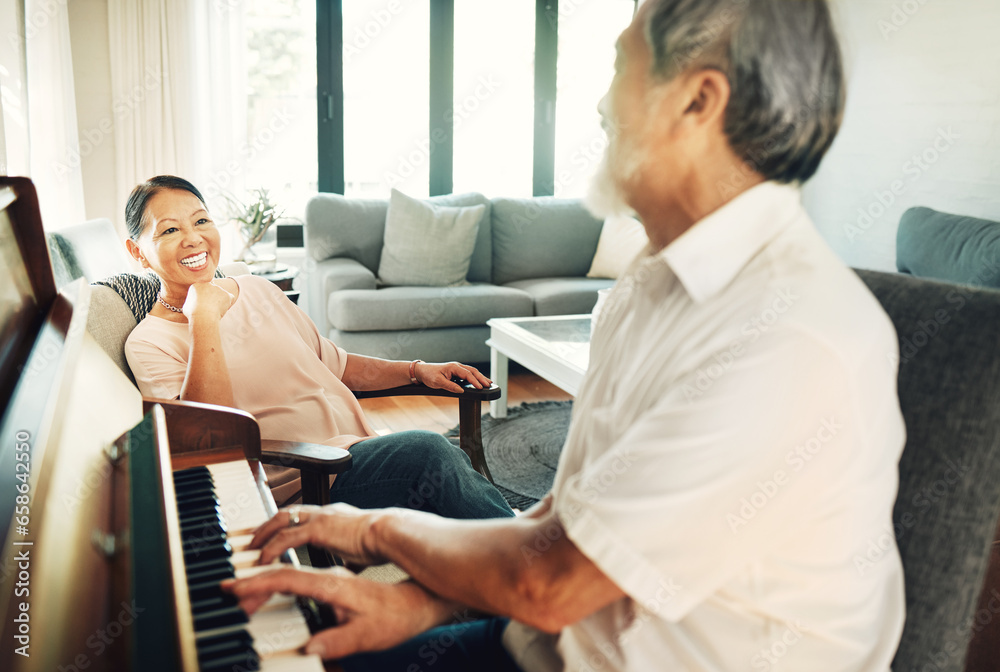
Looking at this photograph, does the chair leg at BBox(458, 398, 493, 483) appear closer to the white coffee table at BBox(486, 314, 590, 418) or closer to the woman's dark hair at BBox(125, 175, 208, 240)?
the white coffee table at BBox(486, 314, 590, 418)

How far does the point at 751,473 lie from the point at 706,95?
1.32 ft

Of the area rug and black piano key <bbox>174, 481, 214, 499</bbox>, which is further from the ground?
black piano key <bbox>174, 481, 214, 499</bbox>

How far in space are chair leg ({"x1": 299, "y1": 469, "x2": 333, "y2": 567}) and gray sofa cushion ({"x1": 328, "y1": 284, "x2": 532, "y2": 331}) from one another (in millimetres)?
2444

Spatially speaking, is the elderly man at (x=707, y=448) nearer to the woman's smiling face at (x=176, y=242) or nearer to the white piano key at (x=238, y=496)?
the white piano key at (x=238, y=496)

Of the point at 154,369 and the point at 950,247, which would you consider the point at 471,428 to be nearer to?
the point at 154,369

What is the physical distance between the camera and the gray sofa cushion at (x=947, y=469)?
2.53 feet

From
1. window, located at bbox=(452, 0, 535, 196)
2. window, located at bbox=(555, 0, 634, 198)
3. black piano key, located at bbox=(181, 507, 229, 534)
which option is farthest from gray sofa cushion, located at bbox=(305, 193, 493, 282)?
black piano key, located at bbox=(181, 507, 229, 534)

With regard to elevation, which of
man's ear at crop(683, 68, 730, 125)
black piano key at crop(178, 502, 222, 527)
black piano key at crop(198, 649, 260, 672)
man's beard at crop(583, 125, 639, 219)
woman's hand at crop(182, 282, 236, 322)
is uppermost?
man's ear at crop(683, 68, 730, 125)

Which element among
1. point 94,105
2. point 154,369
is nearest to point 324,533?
point 154,369

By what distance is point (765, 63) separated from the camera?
78cm

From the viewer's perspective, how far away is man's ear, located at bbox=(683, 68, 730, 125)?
797 millimetres

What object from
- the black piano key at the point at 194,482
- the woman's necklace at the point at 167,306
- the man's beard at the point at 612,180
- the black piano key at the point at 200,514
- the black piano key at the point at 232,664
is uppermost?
the man's beard at the point at 612,180

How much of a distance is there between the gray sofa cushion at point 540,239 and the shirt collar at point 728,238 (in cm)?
381

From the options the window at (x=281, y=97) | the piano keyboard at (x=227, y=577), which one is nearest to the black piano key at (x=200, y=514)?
the piano keyboard at (x=227, y=577)
